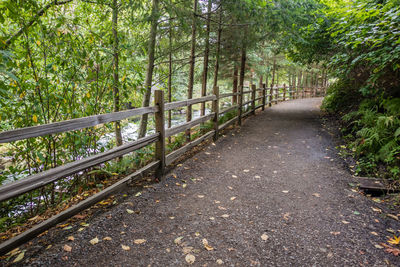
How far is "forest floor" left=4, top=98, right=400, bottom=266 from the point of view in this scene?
2.48 meters

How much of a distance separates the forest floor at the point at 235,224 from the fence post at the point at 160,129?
0.26 metres

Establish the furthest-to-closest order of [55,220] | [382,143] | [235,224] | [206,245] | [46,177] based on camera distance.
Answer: [382,143]
[235,224]
[206,245]
[55,220]
[46,177]

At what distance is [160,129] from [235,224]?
6.66 ft

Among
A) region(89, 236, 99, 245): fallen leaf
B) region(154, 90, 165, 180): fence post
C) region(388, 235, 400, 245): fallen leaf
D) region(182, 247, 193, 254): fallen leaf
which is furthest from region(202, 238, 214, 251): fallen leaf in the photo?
region(388, 235, 400, 245): fallen leaf

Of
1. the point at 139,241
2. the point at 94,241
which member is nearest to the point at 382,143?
the point at 139,241

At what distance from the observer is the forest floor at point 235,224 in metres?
2.48

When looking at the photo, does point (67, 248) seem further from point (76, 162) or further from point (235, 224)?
point (235, 224)

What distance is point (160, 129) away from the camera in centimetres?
420

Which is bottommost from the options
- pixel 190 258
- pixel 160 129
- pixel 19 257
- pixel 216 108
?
pixel 190 258

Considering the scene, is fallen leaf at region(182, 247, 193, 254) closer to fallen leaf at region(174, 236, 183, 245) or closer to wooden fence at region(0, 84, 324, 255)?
fallen leaf at region(174, 236, 183, 245)

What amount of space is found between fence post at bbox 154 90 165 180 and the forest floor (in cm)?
26

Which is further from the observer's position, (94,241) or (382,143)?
(382,143)

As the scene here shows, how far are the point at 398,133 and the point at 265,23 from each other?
476 cm

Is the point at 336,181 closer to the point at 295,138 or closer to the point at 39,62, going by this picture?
the point at 295,138
